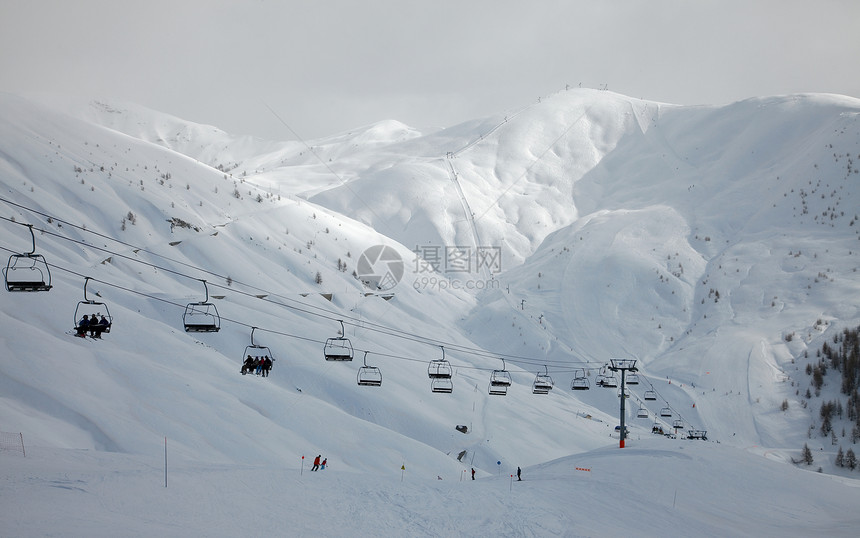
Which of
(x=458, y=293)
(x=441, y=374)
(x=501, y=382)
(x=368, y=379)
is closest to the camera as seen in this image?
(x=441, y=374)

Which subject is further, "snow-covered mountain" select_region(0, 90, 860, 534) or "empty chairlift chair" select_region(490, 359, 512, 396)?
"snow-covered mountain" select_region(0, 90, 860, 534)

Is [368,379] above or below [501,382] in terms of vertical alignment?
below

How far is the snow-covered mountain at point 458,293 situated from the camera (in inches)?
1409

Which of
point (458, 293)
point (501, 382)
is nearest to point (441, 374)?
point (501, 382)

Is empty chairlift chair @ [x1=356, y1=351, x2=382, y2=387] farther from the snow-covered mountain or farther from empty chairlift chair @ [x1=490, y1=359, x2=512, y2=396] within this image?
empty chairlift chair @ [x1=490, y1=359, x2=512, y2=396]

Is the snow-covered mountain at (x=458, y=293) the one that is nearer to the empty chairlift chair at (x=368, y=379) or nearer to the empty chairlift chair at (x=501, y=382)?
the empty chairlift chair at (x=368, y=379)

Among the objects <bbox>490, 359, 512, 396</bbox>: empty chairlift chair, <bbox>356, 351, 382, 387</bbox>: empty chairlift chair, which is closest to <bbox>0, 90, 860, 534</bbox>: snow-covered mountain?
<bbox>356, 351, 382, 387</bbox>: empty chairlift chair

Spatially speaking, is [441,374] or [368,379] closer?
[441,374]

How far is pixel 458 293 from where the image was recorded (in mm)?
83250

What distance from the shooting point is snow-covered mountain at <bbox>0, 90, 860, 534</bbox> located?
35.8 meters

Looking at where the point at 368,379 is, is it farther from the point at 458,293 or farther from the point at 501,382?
the point at 458,293

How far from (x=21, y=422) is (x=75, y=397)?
11.9 ft

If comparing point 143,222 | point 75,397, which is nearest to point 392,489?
point 75,397

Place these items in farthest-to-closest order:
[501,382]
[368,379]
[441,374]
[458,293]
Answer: [458,293] < [368,379] < [501,382] < [441,374]
